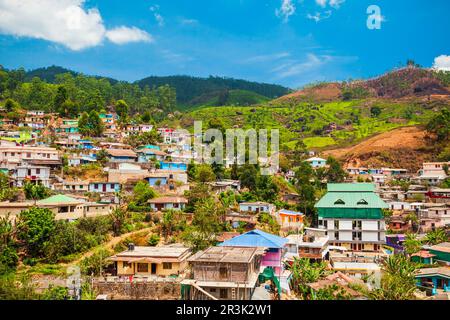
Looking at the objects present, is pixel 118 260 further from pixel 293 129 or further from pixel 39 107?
pixel 293 129

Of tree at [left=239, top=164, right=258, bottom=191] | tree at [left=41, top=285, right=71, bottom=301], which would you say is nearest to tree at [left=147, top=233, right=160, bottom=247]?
tree at [left=41, top=285, right=71, bottom=301]

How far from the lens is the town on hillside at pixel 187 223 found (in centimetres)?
1358

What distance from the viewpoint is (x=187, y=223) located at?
20797 millimetres

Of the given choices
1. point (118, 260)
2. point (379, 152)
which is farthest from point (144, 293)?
point (379, 152)

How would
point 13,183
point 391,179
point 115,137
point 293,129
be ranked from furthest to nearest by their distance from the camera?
1. point 293,129
2. point 391,179
3. point 115,137
4. point 13,183

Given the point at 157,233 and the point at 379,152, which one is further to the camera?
the point at 379,152

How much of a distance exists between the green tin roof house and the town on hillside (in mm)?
60

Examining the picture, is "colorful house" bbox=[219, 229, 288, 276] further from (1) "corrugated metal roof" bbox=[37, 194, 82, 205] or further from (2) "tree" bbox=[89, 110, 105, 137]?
(2) "tree" bbox=[89, 110, 105, 137]

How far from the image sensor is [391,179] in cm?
3800

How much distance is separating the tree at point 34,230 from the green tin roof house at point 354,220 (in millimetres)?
14674

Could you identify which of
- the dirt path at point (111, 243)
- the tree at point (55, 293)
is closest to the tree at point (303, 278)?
the dirt path at point (111, 243)

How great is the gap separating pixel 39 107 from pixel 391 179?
1295 inches
